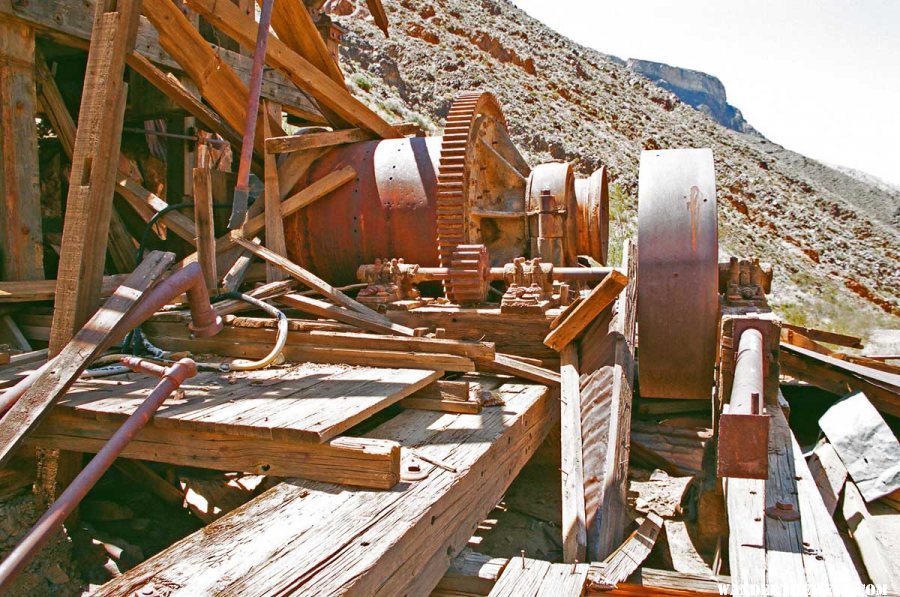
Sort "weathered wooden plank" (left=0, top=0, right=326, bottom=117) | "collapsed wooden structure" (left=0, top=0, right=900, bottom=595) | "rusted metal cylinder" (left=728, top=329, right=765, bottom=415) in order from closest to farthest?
"rusted metal cylinder" (left=728, top=329, right=765, bottom=415)
"collapsed wooden structure" (left=0, top=0, right=900, bottom=595)
"weathered wooden plank" (left=0, top=0, right=326, bottom=117)

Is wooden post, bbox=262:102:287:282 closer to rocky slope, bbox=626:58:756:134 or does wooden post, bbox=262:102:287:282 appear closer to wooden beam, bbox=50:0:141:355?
wooden beam, bbox=50:0:141:355

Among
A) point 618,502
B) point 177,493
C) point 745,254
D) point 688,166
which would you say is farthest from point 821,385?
point 745,254

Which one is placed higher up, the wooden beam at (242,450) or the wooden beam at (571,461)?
the wooden beam at (242,450)

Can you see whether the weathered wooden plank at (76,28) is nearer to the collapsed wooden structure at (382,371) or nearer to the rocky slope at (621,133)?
the collapsed wooden structure at (382,371)

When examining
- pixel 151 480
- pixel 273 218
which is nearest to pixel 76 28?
pixel 273 218

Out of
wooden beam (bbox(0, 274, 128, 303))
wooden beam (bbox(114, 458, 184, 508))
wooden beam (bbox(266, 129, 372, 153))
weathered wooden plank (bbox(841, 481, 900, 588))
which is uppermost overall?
wooden beam (bbox(266, 129, 372, 153))

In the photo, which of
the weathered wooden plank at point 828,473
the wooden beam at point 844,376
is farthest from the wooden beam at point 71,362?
the wooden beam at point 844,376

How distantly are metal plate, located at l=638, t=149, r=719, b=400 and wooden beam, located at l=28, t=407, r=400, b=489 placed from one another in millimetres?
Result: 2158

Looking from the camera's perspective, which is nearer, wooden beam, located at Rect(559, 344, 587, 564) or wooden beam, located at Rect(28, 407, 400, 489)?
wooden beam, located at Rect(28, 407, 400, 489)

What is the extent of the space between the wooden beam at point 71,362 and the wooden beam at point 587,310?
229 centimetres

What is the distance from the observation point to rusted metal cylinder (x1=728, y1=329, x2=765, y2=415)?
7.66ft

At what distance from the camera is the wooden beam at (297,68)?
5.04m

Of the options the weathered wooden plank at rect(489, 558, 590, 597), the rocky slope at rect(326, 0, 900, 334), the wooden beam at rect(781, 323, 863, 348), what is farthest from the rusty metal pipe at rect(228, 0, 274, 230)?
the rocky slope at rect(326, 0, 900, 334)

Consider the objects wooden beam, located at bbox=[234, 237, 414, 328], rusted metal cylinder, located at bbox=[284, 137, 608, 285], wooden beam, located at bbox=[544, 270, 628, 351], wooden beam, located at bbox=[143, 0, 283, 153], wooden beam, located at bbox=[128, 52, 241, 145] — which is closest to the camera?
wooden beam, located at bbox=[544, 270, 628, 351]
